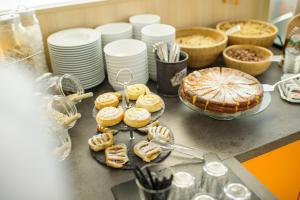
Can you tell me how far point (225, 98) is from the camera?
101cm

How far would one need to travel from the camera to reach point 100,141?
930mm

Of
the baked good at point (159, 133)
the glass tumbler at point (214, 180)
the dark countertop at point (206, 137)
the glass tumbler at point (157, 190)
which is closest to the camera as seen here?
the glass tumbler at point (157, 190)

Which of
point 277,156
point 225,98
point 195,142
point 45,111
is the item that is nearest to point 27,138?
point 45,111

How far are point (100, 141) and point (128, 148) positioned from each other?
0.27 ft

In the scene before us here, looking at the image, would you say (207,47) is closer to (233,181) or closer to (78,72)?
(78,72)

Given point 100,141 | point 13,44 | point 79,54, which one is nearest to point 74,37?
point 79,54

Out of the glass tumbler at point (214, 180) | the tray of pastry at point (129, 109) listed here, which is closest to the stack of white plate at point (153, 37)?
the tray of pastry at point (129, 109)

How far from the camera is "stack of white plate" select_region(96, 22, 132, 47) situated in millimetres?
1248

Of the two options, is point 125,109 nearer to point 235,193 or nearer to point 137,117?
point 137,117

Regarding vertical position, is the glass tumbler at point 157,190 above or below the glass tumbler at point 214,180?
above

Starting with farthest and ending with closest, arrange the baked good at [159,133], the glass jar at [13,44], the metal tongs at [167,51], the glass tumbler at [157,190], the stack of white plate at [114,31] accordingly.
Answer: the stack of white plate at [114,31] < the metal tongs at [167,51] < the glass jar at [13,44] < the baked good at [159,133] < the glass tumbler at [157,190]

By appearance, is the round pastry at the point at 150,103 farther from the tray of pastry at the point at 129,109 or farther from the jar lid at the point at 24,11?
the jar lid at the point at 24,11

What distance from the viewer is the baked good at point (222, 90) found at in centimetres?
100

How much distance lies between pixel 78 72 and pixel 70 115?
292mm
